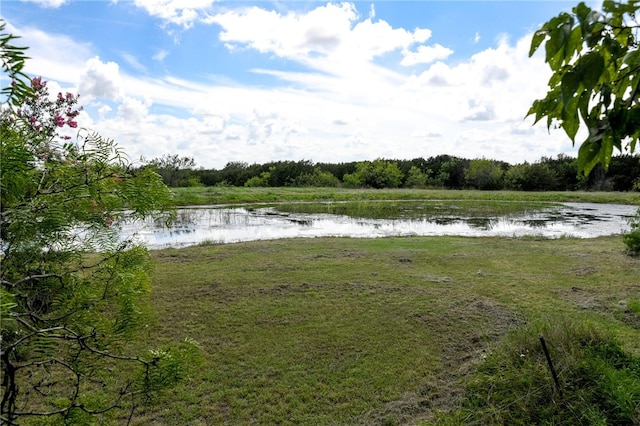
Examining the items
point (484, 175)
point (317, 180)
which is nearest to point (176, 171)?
point (317, 180)

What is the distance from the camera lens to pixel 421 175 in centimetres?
5997

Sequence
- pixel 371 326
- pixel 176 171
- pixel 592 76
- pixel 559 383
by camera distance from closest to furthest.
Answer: pixel 592 76
pixel 559 383
pixel 371 326
pixel 176 171

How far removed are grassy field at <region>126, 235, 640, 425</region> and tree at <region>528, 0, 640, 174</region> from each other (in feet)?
5.62

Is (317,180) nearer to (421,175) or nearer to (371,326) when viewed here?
(421,175)

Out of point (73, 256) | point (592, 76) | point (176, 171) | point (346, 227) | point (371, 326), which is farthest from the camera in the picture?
point (176, 171)

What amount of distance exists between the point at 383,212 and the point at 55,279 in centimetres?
2445

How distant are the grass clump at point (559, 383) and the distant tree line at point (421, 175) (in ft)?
154

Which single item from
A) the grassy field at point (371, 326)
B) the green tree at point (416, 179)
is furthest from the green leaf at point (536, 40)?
the green tree at point (416, 179)

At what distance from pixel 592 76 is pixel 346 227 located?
699 inches

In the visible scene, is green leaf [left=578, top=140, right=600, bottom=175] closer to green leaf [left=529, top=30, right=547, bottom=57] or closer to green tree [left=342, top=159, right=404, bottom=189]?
green leaf [left=529, top=30, right=547, bottom=57]

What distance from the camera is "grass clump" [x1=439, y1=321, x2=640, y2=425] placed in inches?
122

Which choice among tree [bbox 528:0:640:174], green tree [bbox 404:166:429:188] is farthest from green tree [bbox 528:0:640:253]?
green tree [bbox 404:166:429:188]

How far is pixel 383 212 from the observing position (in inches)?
1015

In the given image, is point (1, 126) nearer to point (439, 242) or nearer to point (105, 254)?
point (105, 254)
